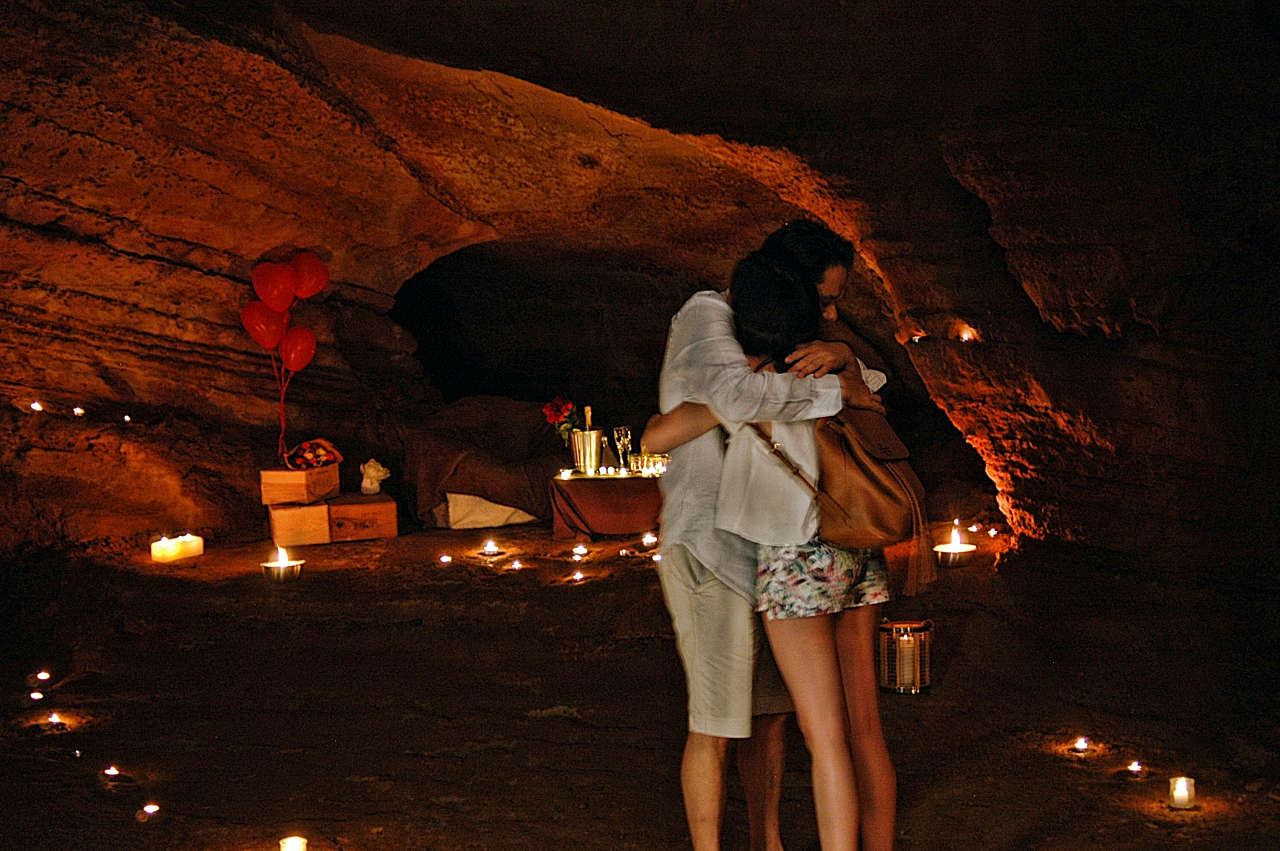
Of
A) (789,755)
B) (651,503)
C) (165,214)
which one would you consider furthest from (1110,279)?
(165,214)

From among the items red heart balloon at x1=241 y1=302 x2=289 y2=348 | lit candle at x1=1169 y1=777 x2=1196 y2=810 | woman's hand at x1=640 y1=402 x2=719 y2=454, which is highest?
red heart balloon at x1=241 y1=302 x2=289 y2=348

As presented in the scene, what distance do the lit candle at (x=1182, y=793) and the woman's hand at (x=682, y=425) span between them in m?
2.20

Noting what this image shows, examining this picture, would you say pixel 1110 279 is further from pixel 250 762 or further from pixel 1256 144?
pixel 250 762

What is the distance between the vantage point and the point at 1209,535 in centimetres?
522

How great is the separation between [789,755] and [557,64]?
13.7 feet

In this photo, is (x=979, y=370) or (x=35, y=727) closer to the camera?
(x=35, y=727)

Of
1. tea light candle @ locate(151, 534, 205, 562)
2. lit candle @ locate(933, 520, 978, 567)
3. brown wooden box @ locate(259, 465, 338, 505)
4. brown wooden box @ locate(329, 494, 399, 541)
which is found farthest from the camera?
brown wooden box @ locate(329, 494, 399, 541)

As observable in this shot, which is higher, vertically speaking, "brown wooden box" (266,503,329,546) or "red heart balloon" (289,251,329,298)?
"red heart balloon" (289,251,329,298)

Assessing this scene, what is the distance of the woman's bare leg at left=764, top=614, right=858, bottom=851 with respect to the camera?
2.47 metres

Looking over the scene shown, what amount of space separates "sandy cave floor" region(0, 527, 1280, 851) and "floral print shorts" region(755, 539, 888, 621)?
3.95 ft

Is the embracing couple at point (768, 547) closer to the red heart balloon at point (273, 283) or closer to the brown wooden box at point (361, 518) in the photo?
the brown wooden box at point (361, 518)

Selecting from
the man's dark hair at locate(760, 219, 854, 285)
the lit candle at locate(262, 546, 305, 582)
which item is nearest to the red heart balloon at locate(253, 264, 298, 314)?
the lit candle at locate(262, 546, 305, 582)

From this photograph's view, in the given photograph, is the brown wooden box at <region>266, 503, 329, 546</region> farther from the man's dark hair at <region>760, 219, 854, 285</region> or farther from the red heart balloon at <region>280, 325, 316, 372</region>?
the man's dark hair at <region>760, 219, 854, 285</region>

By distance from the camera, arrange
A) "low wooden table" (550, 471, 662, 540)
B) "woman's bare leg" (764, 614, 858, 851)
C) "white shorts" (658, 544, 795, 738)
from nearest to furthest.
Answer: "woman's bare leg" (764, 614, 858, 851)
"white shorts" (658, 544, 795, 738)
"low wooden table" (550, 471, 662, 540)
